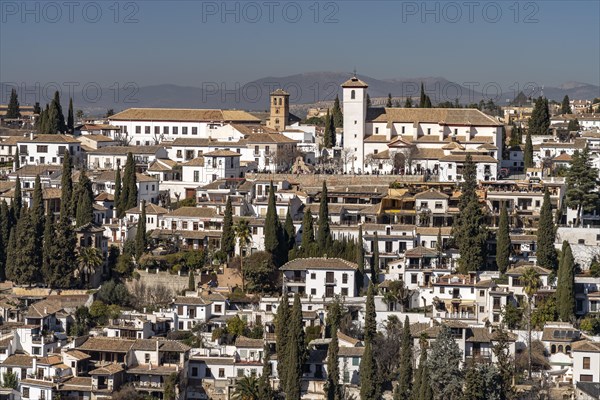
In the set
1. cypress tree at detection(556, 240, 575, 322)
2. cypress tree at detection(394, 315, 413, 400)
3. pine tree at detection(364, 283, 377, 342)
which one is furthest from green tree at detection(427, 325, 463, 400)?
cypress tree at detection(556, 240, 575, 322)

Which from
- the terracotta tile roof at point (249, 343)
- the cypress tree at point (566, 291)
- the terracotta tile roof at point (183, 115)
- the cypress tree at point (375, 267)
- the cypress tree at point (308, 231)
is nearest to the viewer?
the terracotta tile roof at point (249, 343)

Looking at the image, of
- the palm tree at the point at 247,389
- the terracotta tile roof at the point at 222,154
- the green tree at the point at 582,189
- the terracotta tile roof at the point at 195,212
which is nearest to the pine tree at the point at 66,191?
the terracotta tile roof at the point at 195,212

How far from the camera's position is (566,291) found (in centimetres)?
4338

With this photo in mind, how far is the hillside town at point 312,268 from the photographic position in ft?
135

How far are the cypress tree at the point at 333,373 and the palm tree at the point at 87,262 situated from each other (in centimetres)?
1210

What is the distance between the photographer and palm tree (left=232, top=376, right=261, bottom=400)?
40.0 metres

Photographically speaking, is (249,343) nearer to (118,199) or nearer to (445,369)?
(445,369)

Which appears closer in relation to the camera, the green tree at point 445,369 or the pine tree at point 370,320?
the green tree at point 445,369

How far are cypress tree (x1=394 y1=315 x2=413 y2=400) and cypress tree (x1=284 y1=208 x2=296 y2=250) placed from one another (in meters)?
10.1

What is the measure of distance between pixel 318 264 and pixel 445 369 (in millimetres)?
8472

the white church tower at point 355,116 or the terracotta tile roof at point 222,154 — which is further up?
the white church tower at point 355,116

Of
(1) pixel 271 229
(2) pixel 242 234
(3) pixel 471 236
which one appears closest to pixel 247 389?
(2) pixel 242 234

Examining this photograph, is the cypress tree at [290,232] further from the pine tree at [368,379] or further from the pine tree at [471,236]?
the pine tree at [368,379]

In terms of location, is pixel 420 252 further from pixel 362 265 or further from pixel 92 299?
pixel 92 299
